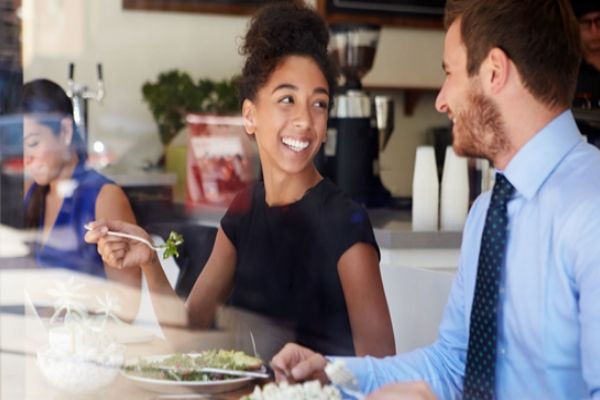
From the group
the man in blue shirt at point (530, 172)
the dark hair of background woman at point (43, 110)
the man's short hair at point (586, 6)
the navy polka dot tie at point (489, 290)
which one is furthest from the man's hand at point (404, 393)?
the man's short hair at point (586, 6)

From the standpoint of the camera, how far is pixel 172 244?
149 centimetres

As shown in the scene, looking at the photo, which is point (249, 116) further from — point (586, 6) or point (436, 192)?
point (586, 6)

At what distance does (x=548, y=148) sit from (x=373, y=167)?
889mm

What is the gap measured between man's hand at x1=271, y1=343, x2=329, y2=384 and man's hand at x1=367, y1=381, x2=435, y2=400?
101 mm

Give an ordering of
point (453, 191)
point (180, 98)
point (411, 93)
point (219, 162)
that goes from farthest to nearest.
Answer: point (411, 93), point (180, 98), point (453, 191), point (219, 162)

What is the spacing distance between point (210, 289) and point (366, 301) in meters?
0.22

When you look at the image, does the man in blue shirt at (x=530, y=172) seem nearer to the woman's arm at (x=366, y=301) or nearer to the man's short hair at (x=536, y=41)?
the man's short hair at (x=536, y=41)

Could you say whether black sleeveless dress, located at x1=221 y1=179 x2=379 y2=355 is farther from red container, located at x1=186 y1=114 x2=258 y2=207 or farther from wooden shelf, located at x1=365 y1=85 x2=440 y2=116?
wooden shelf, located at x1=365 y1=85 x2=440 y2=116

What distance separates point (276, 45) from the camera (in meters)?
1.43

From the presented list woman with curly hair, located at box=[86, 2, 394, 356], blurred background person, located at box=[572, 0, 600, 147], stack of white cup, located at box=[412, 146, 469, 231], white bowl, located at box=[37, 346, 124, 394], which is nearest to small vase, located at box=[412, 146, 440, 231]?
stack of white cup, located at box=[412, 146, 469, 231]

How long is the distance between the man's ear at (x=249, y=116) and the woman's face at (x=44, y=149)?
248 millimetres

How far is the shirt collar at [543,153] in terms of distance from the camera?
1264 mm

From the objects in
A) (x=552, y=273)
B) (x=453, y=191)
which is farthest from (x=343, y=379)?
(x=453, y=191)

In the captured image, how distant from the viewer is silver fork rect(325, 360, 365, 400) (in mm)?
1290
